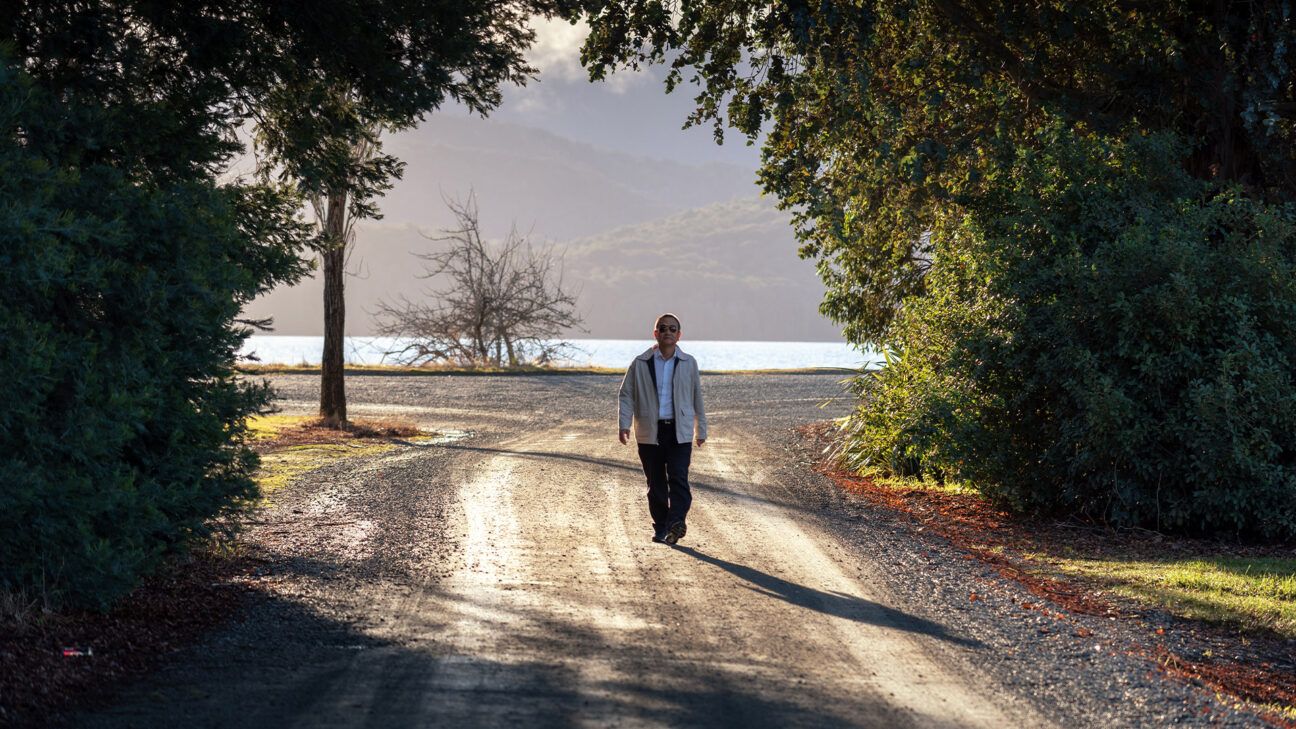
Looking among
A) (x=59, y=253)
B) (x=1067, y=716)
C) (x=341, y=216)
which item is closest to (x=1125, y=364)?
(x=1067, y=716)

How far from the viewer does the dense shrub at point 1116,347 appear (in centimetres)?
957

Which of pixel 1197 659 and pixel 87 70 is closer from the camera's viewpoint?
pixel 1197 659

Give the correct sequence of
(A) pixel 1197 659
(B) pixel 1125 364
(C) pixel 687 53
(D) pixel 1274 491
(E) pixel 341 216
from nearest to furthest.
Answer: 1. (A) pixel 1197 659
2. (D) pixel 1274 491
3. (B) pixel 1125 364
4. (C) pixel 687 53
5. (E) pixel 341 216

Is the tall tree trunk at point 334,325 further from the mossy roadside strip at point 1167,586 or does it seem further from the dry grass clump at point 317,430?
the mossy roadside strip at point 1167,586

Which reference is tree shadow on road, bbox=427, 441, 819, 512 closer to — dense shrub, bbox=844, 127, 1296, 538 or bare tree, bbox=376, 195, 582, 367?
dense shrub, bbox=844, 127, 1296, 538

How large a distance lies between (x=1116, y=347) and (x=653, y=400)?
184 inches

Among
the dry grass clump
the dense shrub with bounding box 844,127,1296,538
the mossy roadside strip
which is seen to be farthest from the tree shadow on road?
the dense shrub with bounding box 844,127,1296,538

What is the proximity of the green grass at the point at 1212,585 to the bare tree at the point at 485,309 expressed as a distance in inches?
1283

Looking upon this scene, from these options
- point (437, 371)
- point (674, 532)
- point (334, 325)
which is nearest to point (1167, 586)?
point (674, 532)

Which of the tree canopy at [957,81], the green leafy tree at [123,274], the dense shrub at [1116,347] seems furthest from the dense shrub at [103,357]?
the dense shrub at [1116,347]

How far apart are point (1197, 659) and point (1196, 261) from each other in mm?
5124

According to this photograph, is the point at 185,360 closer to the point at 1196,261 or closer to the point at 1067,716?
the point at 1067,716

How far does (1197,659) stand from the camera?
6.02 meters

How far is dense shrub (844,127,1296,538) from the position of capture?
9570 millimetres
